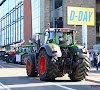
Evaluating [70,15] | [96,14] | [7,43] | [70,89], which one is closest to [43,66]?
[70,89]

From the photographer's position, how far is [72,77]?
43.2 feet

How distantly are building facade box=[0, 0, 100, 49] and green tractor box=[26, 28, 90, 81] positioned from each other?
9222mm

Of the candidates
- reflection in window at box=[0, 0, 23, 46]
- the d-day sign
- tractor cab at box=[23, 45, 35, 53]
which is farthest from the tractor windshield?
reflection in window at box=[0, 0, 23, 46]

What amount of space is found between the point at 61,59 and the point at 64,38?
183cm

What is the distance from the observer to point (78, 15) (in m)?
40.9

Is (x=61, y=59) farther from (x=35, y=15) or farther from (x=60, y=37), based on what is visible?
(x=35, y=15)

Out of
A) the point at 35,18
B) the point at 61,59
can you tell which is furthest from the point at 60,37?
the point at 35,18

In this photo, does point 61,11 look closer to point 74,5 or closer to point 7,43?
point 74,5

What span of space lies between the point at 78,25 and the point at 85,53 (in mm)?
28914

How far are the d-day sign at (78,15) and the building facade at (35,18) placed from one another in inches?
23.4

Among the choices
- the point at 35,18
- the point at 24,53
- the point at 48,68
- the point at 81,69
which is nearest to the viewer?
the point at 48,68

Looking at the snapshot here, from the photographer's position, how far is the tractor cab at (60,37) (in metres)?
13.8

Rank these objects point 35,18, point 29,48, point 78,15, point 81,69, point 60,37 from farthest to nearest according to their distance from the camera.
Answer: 1. point 35,18
2. point 78,15
3. point 29,48
4. point 60,37
5. point 81,69

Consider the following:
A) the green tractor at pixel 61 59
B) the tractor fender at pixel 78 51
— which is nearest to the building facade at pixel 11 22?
the green tractor at pixel 61 59
